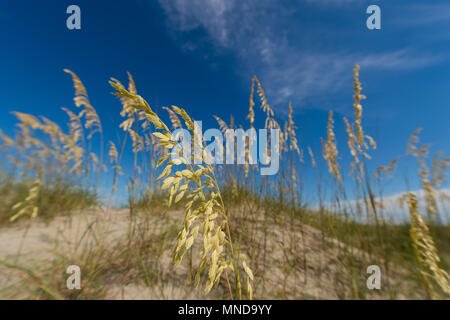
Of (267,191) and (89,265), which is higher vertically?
(267,191)

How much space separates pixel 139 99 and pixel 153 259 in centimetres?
188

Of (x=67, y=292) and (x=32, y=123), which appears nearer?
(x=67, y=292)

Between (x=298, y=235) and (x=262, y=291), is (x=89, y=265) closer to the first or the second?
(x=262, y=291)

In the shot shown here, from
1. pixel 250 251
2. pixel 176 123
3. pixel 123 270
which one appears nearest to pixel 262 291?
pixel 250 251

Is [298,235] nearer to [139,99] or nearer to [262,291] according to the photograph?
[262,291]

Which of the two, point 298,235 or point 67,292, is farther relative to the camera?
point 298,235

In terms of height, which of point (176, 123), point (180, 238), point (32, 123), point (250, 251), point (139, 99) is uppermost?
point (176, 123)

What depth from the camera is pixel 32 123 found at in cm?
202
